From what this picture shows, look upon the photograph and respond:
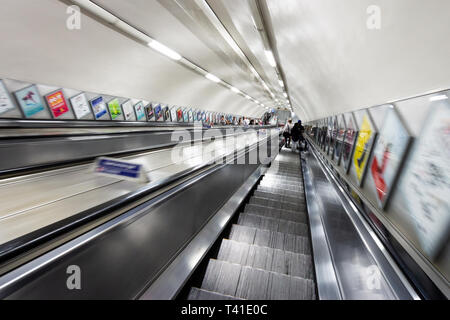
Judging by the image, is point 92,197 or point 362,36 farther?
point 362,36

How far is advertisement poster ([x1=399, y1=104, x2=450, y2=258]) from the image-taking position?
1.45 meters

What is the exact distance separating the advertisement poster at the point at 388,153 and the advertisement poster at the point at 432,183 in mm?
250

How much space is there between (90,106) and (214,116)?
43.8 ft

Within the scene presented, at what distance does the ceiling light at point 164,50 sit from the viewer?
7.51m

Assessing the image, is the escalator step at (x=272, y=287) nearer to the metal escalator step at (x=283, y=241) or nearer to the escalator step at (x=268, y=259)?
the escalator step at (x=268, y=259)

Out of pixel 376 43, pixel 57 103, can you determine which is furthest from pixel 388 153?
pixel 57 103

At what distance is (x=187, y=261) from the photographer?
7.36ft

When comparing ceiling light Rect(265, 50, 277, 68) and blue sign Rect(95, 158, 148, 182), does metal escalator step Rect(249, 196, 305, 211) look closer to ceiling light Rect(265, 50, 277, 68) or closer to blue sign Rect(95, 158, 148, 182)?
blue sign Rect(95, 158, 148, 182)

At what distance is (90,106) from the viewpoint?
8.40 metres

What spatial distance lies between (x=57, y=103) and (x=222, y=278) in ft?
25.6

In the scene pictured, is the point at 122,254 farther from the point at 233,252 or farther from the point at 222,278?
the point at 233,252

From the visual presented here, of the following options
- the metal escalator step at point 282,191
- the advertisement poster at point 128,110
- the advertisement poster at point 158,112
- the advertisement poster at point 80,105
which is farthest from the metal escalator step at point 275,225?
the advertisement poster at point 158,112

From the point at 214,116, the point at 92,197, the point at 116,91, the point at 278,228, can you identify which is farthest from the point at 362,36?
the point at 214,116

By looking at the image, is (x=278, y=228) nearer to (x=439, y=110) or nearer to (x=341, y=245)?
(x=341, y=245)
